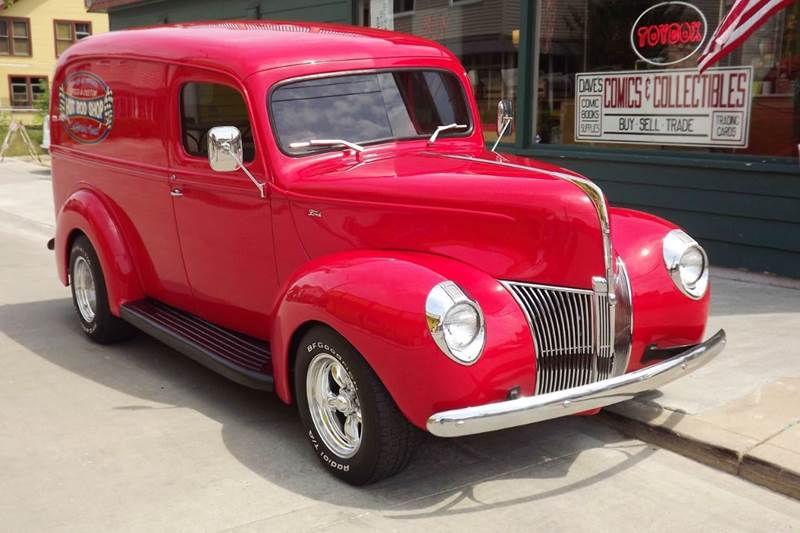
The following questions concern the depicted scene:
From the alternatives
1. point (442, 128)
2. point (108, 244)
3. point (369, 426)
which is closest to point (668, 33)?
point (442, 128)

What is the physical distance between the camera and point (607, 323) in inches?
142

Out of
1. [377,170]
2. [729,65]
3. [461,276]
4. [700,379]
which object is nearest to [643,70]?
[729,65]

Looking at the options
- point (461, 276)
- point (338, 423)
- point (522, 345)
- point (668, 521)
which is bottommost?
point (668, 521)

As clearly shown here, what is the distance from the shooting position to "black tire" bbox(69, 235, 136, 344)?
567 cm

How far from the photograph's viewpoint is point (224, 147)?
13.5 feet

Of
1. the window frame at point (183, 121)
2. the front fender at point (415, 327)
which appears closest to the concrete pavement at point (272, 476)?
the front fender at point (415, 327)

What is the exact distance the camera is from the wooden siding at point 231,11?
1207 cm

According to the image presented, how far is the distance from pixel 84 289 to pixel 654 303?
13.1ft

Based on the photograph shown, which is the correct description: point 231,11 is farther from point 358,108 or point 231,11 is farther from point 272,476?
point 272,476

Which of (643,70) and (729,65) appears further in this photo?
(643,70)

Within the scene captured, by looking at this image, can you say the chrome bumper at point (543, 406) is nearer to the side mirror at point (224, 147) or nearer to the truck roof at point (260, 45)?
the side mirror at point (224, 147)

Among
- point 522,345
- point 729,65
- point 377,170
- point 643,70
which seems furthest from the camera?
point 643,70

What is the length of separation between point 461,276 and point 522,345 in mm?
386

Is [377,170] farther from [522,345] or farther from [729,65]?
[729,65]
